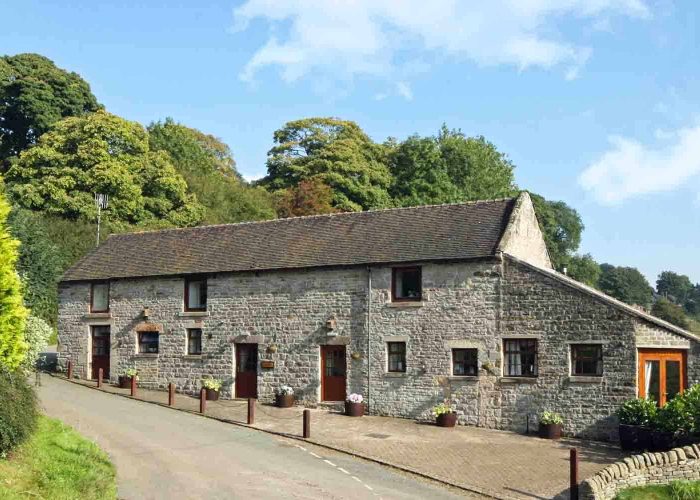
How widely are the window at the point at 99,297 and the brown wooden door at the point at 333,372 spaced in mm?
10685

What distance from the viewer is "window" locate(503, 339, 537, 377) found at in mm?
22594

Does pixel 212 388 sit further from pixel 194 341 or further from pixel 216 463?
pixel 216 463

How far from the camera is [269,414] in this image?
24.4 meters

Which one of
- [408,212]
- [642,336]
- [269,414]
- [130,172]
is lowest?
[269,414]

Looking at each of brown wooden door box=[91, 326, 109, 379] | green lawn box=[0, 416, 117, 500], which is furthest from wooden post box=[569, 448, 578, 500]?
brown wooden door box=[91, 326, 109, 379]

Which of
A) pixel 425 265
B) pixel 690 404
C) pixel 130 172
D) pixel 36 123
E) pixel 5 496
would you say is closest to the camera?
pixel 5 496

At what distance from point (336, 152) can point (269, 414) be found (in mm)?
33001

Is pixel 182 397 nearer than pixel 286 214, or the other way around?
pixel 182 397

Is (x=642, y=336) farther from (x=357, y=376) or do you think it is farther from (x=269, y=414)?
(x=269, y=414)

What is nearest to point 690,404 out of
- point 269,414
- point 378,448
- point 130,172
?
point 378,448

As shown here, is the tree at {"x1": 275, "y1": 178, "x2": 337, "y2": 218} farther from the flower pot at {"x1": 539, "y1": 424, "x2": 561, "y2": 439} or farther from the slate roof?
the flower pot at {"x1": 539, "y1": 424, "x2": 561, "y2": 439}

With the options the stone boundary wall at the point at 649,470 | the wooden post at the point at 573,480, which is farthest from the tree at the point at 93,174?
the stone boundary wall at the point at 649,470

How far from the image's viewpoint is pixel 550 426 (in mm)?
21391

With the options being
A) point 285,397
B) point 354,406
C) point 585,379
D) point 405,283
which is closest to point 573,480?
point 585,379
